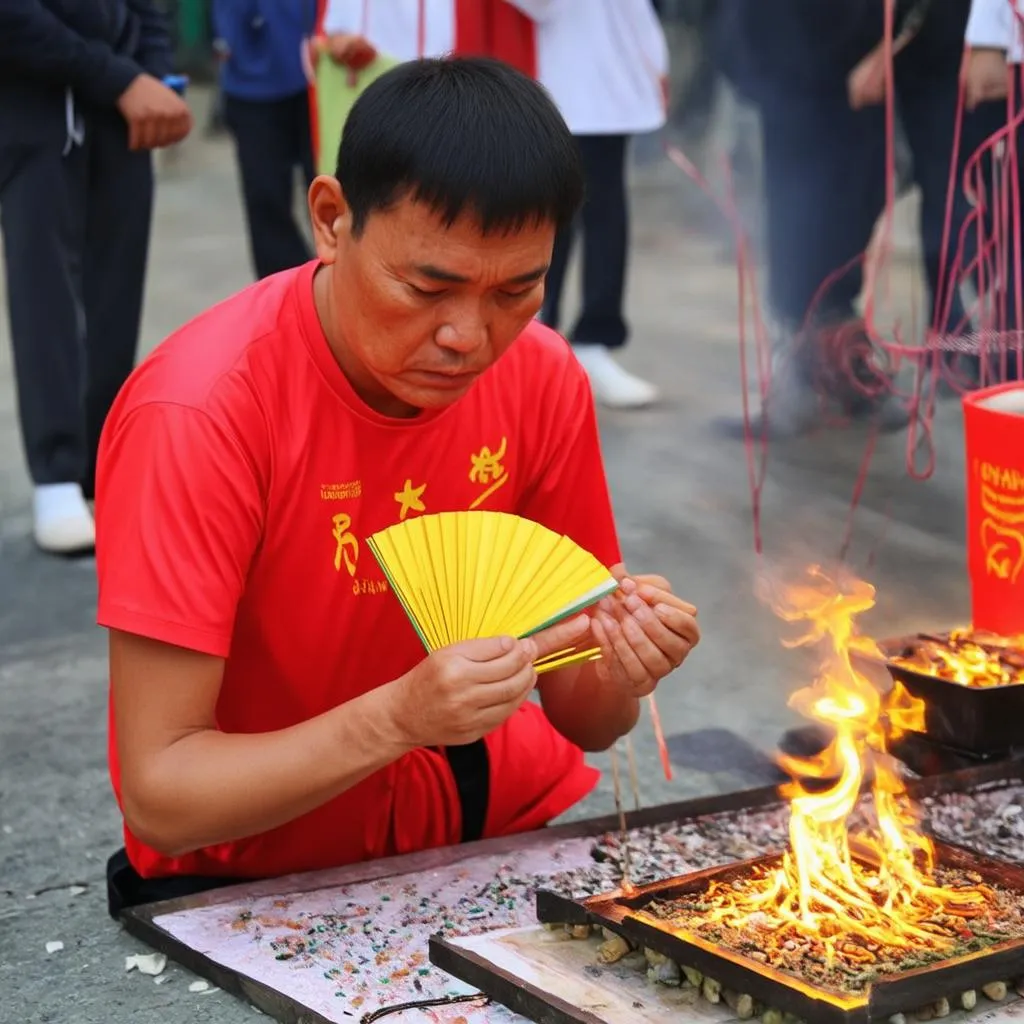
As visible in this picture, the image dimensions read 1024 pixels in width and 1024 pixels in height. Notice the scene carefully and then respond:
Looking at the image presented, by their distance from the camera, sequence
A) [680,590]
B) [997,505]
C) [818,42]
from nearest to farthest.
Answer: [997,505], [680,590], [818,42]

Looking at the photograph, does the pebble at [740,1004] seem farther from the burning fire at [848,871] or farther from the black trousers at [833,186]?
the black trousers at [833,186]

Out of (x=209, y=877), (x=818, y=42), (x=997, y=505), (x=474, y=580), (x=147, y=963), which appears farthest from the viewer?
(x=818, y=42)

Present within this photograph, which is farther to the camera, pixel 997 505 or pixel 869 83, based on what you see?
pixel 869 83

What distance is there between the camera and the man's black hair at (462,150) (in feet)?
6.34

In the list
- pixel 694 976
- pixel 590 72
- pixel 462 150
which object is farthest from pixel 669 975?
pixel 590 72

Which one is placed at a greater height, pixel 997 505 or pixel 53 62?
pixel 53 62

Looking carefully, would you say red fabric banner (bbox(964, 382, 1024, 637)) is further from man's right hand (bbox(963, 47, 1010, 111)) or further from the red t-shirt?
man's right hand (bbox(963, 47, 1010, 111))

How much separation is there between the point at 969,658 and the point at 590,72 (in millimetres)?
2666

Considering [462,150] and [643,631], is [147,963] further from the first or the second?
[462,150]

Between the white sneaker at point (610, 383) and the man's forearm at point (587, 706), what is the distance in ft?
10.4

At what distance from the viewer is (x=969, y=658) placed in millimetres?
2787

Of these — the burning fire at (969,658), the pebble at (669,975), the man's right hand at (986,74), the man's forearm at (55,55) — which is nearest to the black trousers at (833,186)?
the man's right hand at (986,74)

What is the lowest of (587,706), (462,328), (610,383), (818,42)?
(610,383)

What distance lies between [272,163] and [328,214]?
323cm
